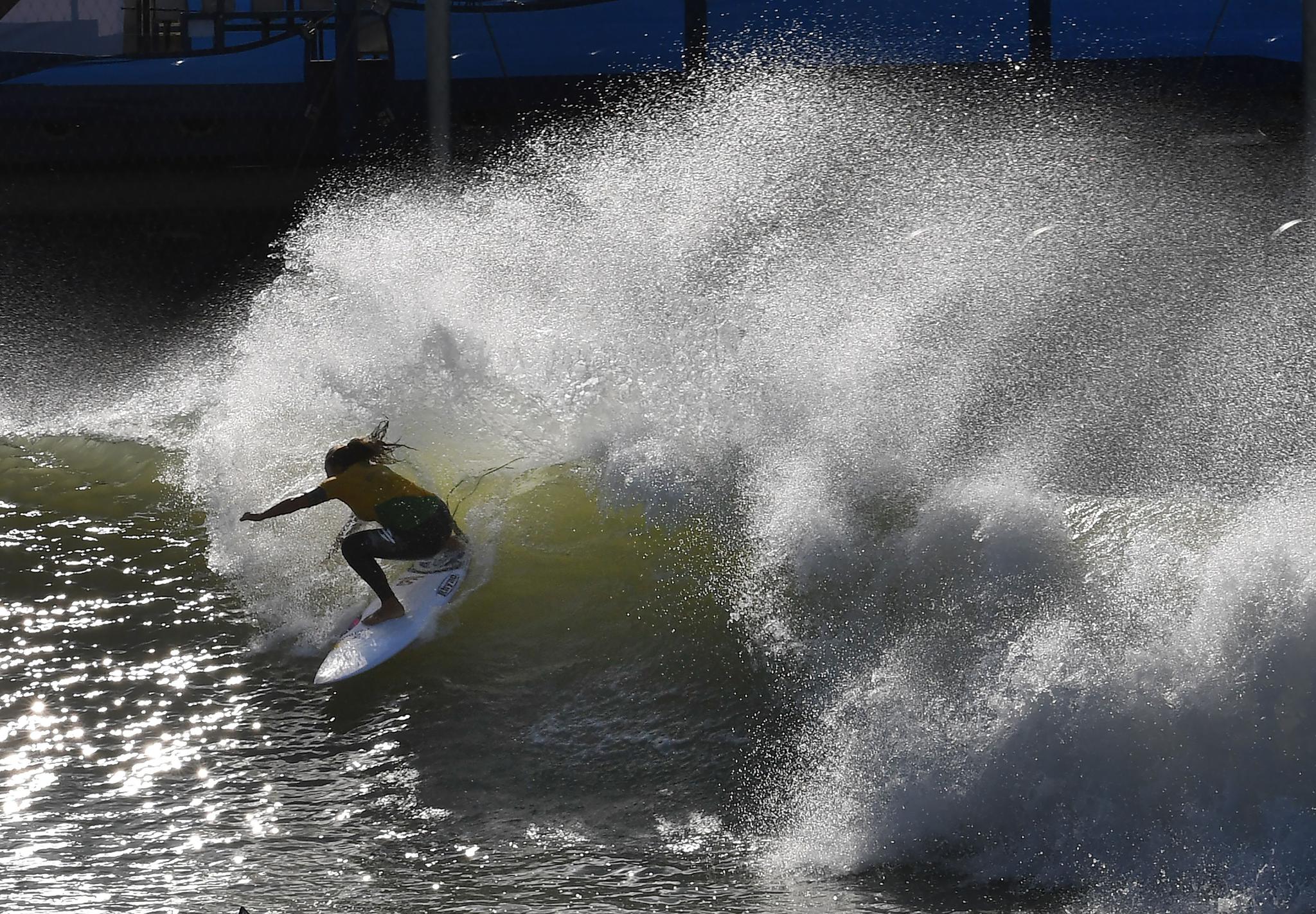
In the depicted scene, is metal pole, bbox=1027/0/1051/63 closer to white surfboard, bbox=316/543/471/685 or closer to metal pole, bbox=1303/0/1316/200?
metal pole, bbox=1303/0/1316/200

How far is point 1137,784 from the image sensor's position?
4613 mm

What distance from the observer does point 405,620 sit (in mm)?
6098

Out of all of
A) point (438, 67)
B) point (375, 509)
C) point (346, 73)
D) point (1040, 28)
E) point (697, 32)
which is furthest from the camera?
point (346, 73)

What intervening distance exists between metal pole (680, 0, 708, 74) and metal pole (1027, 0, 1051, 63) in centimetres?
286

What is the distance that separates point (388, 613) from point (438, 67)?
6.10 m

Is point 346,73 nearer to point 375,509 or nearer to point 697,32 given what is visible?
point 697,32

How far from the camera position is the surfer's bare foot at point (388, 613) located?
6.09 metres

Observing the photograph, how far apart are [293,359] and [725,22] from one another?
5.46 meters

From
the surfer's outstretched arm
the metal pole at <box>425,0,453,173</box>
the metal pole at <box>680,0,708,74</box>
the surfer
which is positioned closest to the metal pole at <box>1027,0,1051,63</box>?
the metal pole at <box>680,0,708,74</box>

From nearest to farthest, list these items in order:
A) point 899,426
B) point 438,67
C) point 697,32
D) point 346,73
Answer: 1. point 899,426
2. point 438,67
3. point 697,32
4. point 346,73

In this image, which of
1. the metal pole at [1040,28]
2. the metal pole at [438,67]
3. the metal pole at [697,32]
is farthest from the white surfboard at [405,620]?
the metal pole at [1040,28]

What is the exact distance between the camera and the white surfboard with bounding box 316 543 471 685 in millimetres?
5809

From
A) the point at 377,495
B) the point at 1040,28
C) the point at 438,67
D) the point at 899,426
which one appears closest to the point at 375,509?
the point at 377,495

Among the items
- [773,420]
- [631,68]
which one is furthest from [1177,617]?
[631,68]
